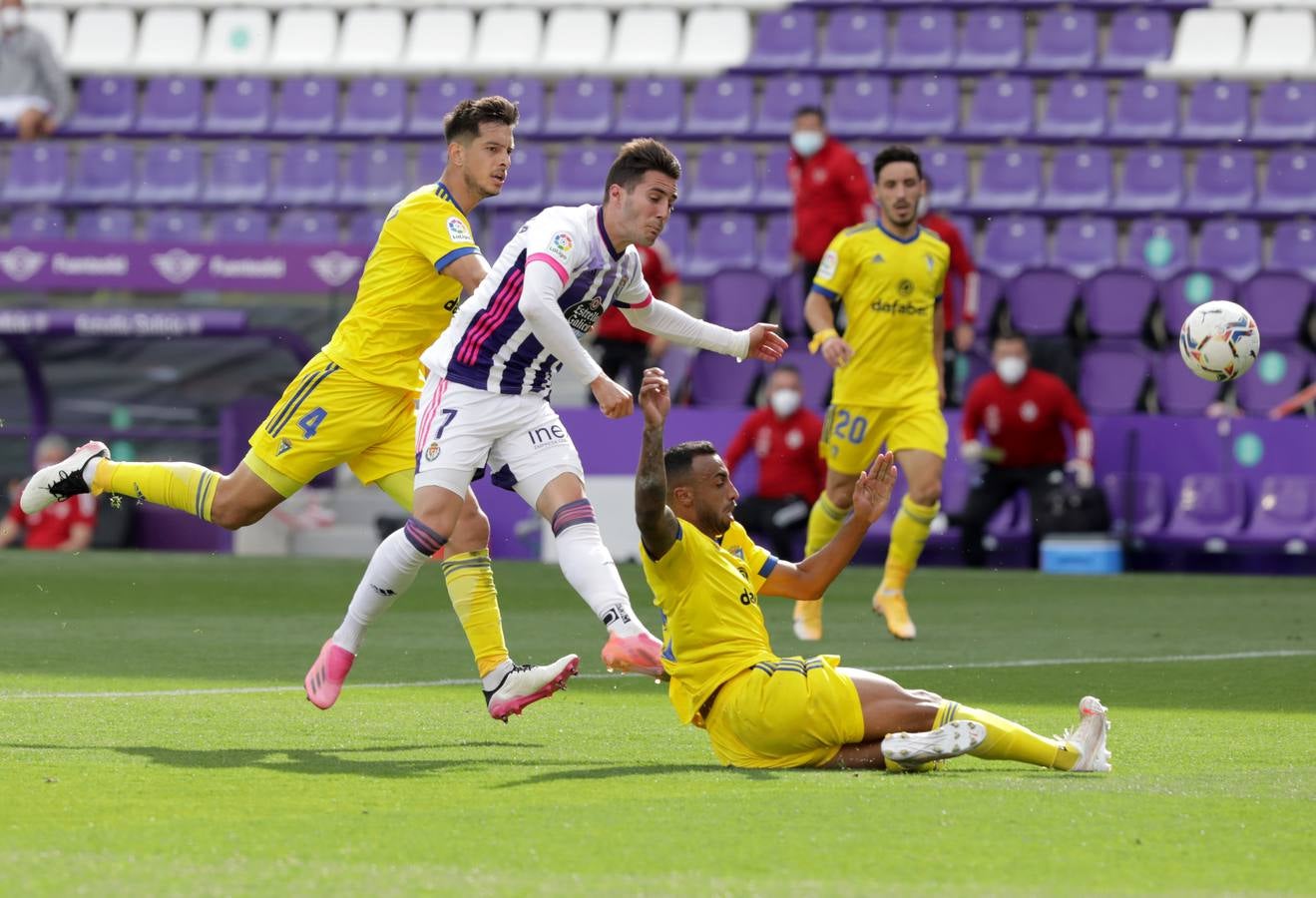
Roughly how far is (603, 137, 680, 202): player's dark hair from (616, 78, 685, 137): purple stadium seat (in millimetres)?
13709

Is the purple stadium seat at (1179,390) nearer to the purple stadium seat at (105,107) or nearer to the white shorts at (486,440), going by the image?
the white shorts at (486,440)

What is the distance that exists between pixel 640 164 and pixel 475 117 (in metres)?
0.92

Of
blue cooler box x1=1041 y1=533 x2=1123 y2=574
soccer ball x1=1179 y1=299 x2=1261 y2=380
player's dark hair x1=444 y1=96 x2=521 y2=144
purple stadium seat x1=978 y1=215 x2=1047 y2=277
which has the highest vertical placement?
purple stadium seat x1=978 y1=215 x2=1047 y2=277

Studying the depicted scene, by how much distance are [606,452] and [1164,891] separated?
42.3ft

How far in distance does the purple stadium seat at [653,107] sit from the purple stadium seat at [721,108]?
161mm

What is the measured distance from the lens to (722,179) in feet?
63.9

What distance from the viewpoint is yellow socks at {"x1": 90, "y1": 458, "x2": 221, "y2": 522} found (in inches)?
289

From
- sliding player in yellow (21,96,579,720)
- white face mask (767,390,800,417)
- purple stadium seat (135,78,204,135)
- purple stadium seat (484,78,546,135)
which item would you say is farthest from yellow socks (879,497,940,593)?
purple stadium seat (135,78,204,135)

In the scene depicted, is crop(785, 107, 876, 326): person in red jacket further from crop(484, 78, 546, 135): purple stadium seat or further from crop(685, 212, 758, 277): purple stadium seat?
crop(484, 78, 546, 135): purple stadium seat

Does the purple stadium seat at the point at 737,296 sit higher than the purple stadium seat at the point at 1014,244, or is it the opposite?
the purple stadium seat at the point at 1014,244

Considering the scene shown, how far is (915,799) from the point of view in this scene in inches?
200

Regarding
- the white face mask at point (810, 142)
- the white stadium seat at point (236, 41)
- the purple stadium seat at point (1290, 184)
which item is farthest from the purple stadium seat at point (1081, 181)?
the white stadium seat at point (236, 41)

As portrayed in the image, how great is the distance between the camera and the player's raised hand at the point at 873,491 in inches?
234

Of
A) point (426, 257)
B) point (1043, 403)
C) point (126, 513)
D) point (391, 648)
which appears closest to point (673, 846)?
point (426, 257)
